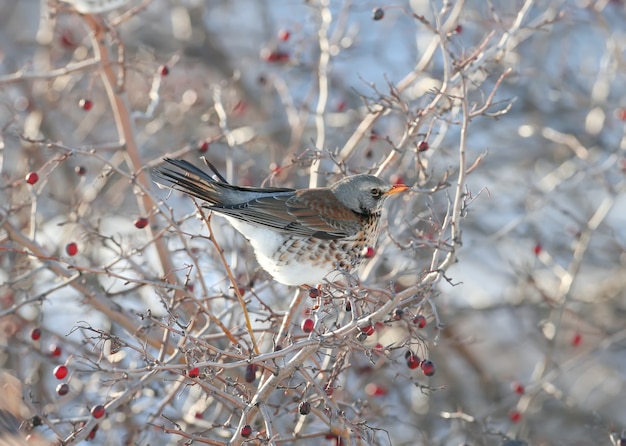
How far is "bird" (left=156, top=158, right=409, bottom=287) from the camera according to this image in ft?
16.4

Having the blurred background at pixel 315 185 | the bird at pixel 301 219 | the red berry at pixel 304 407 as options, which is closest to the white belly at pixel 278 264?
the bird at pixel 301 219

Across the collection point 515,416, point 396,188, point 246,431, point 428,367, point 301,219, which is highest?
point 396,188

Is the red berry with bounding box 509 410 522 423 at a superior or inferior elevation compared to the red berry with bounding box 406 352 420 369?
superior

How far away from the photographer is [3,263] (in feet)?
21.7

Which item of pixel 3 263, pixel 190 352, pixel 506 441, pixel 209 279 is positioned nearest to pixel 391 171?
pixel 209 279

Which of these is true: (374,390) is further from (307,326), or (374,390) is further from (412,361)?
(307,326)

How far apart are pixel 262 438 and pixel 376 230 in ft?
6.22

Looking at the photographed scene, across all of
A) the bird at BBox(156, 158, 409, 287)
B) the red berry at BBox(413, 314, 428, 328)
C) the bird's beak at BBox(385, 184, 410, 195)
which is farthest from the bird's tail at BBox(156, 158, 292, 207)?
the red berry at BBox(413, 314, 428, 328)

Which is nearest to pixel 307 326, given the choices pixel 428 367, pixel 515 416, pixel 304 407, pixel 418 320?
pixel 304 407

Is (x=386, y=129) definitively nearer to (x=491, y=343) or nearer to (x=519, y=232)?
(x=519, y=232)

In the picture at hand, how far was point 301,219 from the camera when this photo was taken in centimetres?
535

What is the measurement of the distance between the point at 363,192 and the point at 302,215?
41cm

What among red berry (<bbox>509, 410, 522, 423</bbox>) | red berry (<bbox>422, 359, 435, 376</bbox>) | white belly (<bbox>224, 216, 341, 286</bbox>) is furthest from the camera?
red berry (<bbox>509, 410, 522, 423</bbox>)

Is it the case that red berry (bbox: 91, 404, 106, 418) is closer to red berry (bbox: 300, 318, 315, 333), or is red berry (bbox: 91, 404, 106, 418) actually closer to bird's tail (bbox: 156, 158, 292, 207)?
red berry (bbox: 300, 318, 315, 333)
